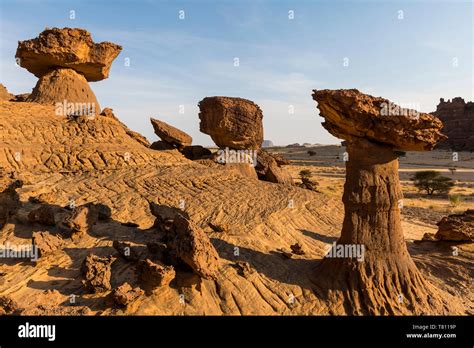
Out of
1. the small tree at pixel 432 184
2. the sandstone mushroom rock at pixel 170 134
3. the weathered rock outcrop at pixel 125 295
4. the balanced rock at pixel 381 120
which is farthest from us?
the small tree at pixel 432 184

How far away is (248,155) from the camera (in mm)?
16312

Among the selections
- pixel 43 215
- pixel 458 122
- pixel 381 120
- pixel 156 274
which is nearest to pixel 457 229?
pixel 381 120

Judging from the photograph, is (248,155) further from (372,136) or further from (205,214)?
(372,136)

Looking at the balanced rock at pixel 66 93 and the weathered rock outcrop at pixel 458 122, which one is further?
the weathered rock outcrop at pixel 458 122

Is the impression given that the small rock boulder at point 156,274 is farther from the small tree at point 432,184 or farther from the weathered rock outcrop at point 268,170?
the small tree at point 432,184

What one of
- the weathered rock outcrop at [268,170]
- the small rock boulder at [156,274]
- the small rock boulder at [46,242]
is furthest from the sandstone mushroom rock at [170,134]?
the small rock boulder at [156,274]

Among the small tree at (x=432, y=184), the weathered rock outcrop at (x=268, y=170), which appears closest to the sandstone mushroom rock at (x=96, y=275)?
the weathered rock outcrop at (x=268, y=170)

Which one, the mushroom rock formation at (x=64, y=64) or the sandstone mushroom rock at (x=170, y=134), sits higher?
the mushroom rock formation at (x=64, y=64)

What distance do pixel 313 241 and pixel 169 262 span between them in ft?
16.2

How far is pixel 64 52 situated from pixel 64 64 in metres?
0.66

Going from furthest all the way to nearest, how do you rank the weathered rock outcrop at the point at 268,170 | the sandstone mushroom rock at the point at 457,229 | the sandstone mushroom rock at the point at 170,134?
the weathered rock outcrop at the point at 268,170, the sandstone mushroom rock at the point at 170,134, the sandstone mushroom rock at the point at 457,229

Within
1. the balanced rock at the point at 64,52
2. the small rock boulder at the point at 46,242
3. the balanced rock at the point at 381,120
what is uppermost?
the balanced rock at the point at 64,52

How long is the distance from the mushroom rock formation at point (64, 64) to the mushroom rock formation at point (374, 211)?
38.5 ft

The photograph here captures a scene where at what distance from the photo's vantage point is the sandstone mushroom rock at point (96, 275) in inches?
217
